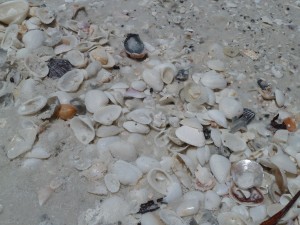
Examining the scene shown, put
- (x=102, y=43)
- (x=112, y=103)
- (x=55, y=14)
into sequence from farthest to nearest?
(x=55, y=14), (x=102, y=43), (x=112, y=103)

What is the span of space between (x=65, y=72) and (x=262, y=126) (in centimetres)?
92

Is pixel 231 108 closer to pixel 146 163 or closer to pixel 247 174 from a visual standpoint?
pixel 247 174

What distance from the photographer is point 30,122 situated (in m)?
1.88

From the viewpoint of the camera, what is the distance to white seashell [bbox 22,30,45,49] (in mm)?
2199

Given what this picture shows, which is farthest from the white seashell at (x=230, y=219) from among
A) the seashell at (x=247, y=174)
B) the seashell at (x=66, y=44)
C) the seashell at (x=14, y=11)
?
the seashell at (x=14, y=11)

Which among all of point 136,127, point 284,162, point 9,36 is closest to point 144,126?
point 136,127

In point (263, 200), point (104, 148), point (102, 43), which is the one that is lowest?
point (263, 200)

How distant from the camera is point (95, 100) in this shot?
1959mm

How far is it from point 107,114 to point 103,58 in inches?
14.0

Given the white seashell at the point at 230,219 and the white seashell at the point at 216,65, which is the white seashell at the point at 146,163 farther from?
the white seashell at the point at 216,65

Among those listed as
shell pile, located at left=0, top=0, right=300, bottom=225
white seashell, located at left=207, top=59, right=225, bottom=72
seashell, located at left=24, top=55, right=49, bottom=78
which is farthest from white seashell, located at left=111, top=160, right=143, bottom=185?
white seashell, located at left=207, top=59, right=225, bottom=72

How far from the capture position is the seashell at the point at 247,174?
5.84 ft

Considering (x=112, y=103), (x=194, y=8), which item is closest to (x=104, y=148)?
(x=112, y=103)

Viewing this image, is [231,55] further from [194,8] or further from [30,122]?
[30,122]
